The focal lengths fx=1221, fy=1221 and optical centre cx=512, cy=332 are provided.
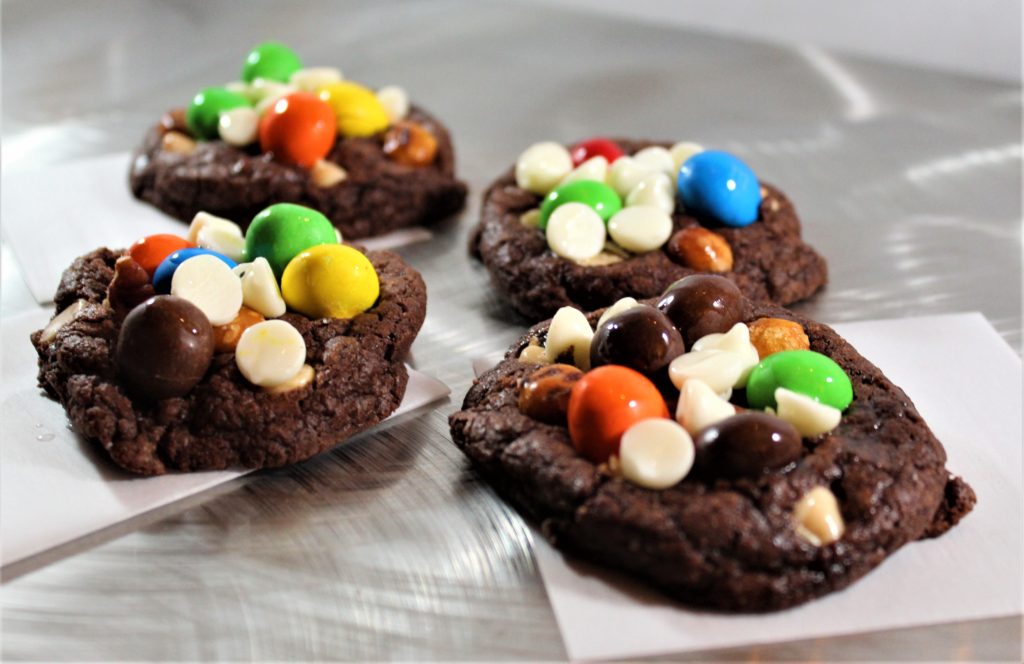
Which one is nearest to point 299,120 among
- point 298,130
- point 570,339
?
point 298,130

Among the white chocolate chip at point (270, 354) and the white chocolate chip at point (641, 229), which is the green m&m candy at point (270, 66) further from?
the white chocolate chip at point (270, 354)

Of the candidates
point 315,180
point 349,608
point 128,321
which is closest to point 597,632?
point 349,608

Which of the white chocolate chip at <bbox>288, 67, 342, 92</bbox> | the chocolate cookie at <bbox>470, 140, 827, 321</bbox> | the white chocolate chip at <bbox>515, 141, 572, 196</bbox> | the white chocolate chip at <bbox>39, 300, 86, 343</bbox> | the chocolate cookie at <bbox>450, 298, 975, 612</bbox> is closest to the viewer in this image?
the chocolate cookie at <bbox>450, 298, 975, 612</bbox>

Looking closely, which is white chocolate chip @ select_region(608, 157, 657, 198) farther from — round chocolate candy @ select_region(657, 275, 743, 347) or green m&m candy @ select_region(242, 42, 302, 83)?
green m&m candy @ select_region(242, 42, 302, 83)

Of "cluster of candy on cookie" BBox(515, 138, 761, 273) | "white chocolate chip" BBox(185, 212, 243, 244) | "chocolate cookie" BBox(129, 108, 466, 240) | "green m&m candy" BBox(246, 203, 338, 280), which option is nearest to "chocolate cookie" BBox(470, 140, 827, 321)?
"cluster of candy on cookie" BBox(515, 138, 761, 273)

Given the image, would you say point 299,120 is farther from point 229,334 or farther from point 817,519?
point 817,519
